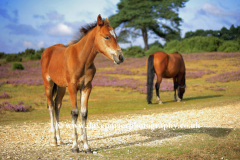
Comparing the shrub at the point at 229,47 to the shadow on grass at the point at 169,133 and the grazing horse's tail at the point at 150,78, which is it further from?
the shadow on grass at the point at 169,133

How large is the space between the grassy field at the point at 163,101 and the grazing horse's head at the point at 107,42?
2.28 meters

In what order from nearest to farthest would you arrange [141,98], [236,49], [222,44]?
[141,98]
[236,49]
[222,44]

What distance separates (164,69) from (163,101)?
2.26 m

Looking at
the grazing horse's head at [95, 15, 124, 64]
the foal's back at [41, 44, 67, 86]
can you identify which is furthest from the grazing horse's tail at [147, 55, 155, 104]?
the grazing horse's head at [95, 15, 124, 64]

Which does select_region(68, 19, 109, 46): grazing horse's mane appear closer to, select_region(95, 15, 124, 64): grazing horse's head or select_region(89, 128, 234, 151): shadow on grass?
select_region(95, 15, 124, 64): grazing horse's head

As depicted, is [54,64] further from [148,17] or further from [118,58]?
[148,17]

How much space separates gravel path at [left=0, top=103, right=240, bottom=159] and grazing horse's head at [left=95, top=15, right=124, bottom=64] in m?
2.33

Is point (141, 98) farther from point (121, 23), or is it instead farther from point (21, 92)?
point (121, 23)

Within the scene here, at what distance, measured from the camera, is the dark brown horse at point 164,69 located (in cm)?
1375

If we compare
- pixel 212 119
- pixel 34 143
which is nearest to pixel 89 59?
pixel 34 143

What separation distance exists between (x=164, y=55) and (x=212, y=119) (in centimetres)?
608

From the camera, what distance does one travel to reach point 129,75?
985 inches

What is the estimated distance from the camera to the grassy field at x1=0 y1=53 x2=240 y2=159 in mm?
5570

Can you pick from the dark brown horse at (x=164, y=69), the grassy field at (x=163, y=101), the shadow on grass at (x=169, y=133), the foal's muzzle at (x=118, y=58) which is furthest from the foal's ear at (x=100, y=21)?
the dark brown horse at (x=164, y=69)
